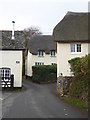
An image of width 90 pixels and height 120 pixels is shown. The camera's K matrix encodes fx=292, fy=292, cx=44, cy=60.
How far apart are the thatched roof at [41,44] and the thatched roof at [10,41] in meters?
15.0

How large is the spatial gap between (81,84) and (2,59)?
14999 millimetres

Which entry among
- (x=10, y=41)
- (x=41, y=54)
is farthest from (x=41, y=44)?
(x=10, y=41)

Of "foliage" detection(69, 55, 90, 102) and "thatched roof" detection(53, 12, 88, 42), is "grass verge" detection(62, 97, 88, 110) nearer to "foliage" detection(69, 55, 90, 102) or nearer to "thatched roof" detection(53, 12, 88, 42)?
"foliage" detection(69, 55, 90, 102)

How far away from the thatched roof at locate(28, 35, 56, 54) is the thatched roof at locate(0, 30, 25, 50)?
15.0m

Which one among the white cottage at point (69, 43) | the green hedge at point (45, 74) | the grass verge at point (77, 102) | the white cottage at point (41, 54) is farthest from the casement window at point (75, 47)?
the white cottage at point (41, 54)

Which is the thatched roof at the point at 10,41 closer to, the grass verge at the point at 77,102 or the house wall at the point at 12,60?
the house wall at the point at 12,60

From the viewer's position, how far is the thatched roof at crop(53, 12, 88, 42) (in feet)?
98.3

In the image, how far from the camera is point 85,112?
14.9 m

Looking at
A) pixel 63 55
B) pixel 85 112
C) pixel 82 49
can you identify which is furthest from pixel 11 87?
pixel 85 112

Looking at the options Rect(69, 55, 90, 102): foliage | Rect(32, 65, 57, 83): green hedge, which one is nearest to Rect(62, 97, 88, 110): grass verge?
Rect(69, 55, 90, 102): foliage

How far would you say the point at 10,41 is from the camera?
3444 centimetres

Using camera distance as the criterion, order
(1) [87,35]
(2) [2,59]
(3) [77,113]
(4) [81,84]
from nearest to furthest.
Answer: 1. (3) [77,113]
2. (4) [81,84]
3. (1) [87,35]
4. (2) [2,59]

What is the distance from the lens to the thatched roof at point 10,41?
32297mm

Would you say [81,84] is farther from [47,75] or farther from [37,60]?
[37,60]
